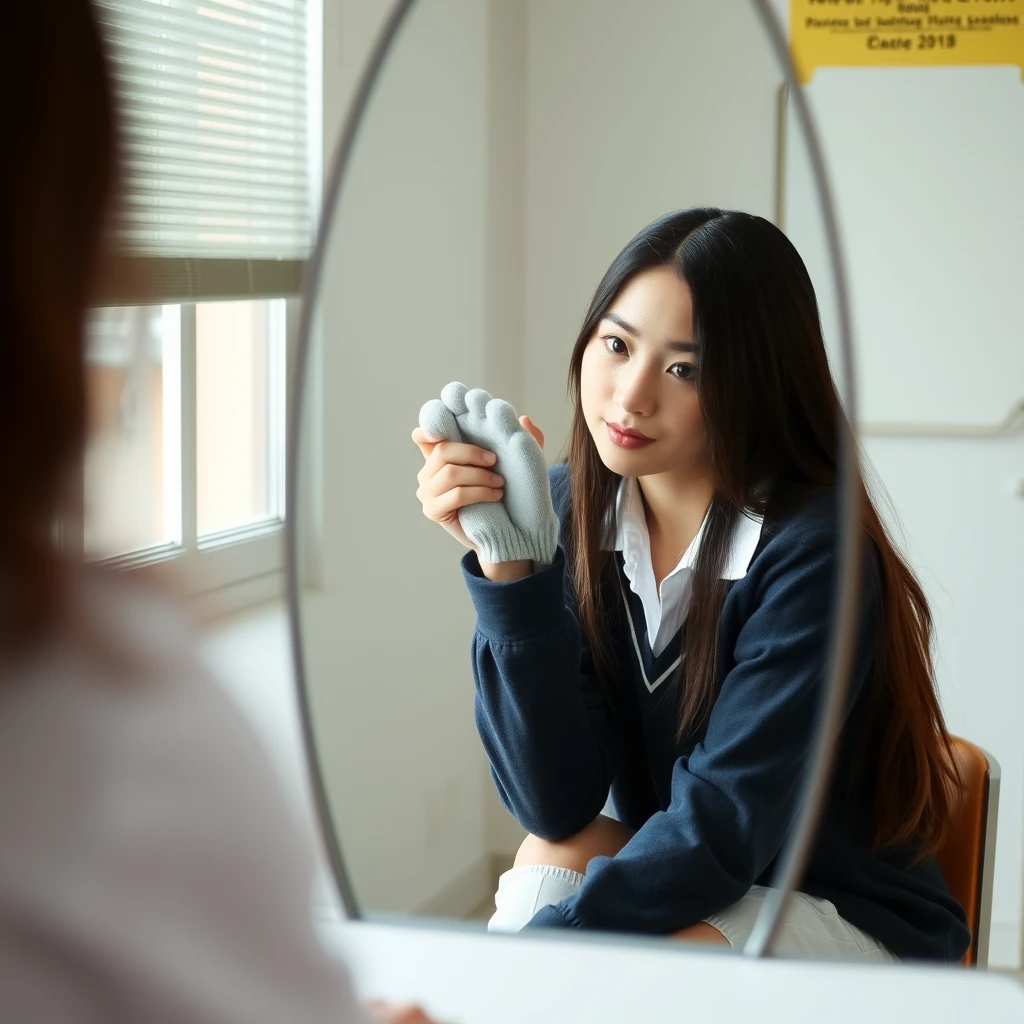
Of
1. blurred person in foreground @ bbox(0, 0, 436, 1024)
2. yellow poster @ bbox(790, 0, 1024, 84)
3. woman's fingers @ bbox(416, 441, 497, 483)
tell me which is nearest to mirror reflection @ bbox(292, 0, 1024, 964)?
woman's fingers @ bbox(416, 441, 497, 483)

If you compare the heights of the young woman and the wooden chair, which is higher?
the young woman

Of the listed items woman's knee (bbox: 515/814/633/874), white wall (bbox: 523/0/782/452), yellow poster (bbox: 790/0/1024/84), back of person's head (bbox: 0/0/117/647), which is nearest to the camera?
back of person's head (bbox: 0/0/117/647)

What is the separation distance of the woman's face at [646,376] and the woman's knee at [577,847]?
6.6 inches

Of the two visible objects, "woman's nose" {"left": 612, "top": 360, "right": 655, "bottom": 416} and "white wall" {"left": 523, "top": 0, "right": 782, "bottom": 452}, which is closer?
"woman's nose" {"left": 612, "top": 360, "right": 655, "bottom": 416}

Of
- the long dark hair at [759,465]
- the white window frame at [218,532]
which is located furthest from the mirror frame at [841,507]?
the white window frame at [218,532]

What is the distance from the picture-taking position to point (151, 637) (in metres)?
0.20

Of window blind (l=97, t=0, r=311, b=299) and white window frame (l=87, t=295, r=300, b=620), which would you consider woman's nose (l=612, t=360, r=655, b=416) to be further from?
window blind (l=97, t=0, r=311, b=299)

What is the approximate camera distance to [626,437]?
1.50 feet

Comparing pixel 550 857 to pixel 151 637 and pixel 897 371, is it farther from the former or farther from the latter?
pixel 897 371

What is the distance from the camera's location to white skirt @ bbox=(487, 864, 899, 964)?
455 mm

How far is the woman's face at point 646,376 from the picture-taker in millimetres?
442

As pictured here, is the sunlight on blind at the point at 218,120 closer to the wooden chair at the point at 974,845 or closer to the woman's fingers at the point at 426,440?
the woman's fingers at the point at 426,440

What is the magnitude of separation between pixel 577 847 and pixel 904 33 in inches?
34.2

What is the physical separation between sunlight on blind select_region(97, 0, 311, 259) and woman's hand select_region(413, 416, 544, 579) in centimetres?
31
